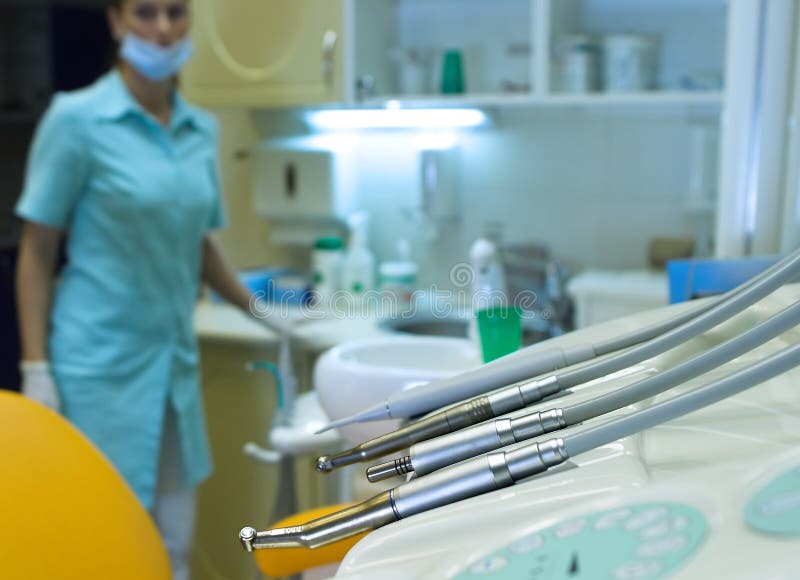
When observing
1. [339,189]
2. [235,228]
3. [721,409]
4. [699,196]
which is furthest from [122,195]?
[721,409]

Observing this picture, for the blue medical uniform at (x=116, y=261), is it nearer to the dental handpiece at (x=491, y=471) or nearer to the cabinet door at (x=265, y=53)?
the cabinet door at (x=265, y=53)

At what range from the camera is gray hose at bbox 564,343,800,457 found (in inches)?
15.6

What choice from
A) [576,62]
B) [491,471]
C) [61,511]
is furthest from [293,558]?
[576,62]

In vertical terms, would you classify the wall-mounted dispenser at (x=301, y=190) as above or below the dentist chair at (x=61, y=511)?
→ above

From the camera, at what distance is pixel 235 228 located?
2557mm

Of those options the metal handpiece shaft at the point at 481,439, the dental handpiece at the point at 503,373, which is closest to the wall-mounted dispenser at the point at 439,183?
the dental handpiece at the point at 503,373

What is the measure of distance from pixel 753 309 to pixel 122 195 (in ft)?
4.46

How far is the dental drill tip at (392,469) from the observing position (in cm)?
46

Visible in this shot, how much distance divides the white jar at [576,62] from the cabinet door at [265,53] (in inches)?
19.5

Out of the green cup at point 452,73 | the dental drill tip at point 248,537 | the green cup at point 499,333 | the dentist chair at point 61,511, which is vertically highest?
the green cup at point 452,73

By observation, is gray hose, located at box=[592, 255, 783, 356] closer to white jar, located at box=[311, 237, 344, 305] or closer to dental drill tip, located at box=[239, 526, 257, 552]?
dental drill tip, located at box=[239, 526, 257, 552]

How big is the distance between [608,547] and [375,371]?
631mm

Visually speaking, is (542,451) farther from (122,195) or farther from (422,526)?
(122,195)

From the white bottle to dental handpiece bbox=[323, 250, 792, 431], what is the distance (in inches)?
67.8
